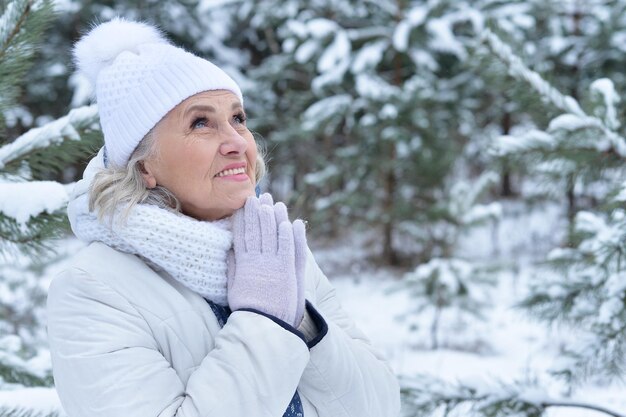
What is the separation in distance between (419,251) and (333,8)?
332 centimetres

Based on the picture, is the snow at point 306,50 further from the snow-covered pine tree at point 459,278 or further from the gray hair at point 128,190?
the gray hair at point 128,190

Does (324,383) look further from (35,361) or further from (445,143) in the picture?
(445,143)

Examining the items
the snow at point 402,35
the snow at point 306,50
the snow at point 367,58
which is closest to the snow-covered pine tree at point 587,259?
the snow at point 402,35

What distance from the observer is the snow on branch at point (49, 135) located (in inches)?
76.3

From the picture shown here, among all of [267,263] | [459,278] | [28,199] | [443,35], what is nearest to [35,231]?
[28,199]

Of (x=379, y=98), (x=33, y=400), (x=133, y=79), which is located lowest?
(x=379, y=98)

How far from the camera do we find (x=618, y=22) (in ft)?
26.5

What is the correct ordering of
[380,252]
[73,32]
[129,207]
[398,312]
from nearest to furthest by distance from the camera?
[129,207] < [398,312] < [380,252] < [73,32]

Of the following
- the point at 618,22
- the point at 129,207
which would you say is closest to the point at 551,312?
the point at 129,207

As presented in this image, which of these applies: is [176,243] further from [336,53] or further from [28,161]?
[336,53]

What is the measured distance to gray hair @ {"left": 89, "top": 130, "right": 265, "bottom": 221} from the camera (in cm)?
143

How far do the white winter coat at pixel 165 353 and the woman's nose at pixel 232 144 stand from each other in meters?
0.32

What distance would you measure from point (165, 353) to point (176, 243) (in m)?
0.23

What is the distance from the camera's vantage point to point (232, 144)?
154 centimetres
